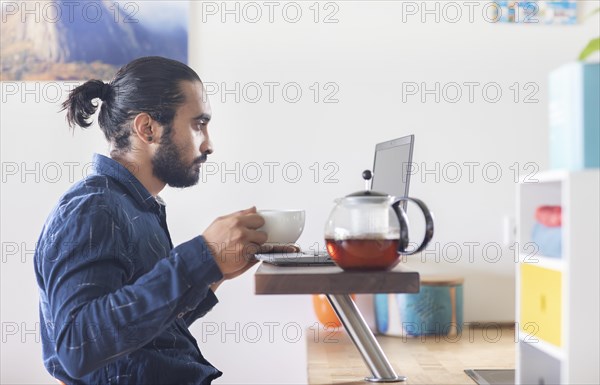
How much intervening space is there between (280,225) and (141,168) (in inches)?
15.6

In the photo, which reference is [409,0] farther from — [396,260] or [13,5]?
[396,260]

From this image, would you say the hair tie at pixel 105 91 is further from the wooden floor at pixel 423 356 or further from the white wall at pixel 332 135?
the white wall at pixel 332 135

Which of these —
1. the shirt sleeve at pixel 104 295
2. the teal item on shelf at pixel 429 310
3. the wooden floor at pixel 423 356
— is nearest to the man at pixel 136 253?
the shirt sleeve at pixel 104 295

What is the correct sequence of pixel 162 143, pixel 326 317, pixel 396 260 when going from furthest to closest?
pixel 326 317 → pixel 162 143 → pixel 396 260

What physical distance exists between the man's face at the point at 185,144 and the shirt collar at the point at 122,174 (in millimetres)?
99

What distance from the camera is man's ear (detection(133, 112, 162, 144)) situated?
1.57m

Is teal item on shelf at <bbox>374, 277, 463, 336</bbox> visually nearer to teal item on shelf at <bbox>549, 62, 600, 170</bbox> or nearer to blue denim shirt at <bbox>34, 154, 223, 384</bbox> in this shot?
blue denim shirt at <bbox>34, 154, 223, 384</bbox>

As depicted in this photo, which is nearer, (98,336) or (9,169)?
(98,336)

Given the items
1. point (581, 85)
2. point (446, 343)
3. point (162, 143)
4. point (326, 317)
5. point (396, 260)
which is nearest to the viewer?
point (581, 85)

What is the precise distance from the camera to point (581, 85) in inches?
39.3

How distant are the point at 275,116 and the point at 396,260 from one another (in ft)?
4.83

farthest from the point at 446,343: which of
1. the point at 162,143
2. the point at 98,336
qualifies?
the point at 98,336

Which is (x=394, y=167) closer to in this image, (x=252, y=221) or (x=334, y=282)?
(x=252, y=221)

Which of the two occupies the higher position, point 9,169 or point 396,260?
point 9,169
